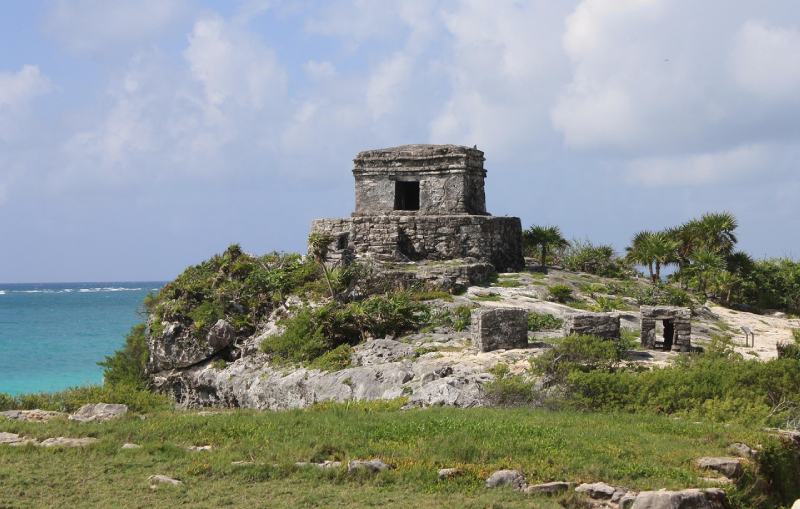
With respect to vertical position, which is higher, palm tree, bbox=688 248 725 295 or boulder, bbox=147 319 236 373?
palm tree, bbox=688 248 725 295

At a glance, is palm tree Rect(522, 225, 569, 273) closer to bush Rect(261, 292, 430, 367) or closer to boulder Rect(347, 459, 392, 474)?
bush Rect(261, 292, 430, 367)

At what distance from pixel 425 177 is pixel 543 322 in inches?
313

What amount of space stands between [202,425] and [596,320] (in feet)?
29.0

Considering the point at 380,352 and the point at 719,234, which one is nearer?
the point at 380,352

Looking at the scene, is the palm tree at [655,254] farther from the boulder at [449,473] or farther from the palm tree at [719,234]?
the boulder at [449,473]

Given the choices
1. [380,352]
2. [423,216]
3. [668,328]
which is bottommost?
[380,352]

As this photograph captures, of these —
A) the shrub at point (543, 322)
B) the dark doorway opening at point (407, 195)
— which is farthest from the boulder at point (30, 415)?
the dark doorway opening at point (407, 195)

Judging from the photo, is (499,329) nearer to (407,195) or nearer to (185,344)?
(185,344)

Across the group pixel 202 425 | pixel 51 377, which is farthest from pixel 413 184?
pixel 51 377

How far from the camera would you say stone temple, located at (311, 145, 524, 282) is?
1066 inches

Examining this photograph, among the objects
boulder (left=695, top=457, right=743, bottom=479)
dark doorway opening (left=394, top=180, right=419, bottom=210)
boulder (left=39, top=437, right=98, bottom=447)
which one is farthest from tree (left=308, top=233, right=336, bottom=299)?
boulder (left=695, top=457, right=743, bottom=479)

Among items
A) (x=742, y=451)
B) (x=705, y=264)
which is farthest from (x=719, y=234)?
(x=742, y=451)

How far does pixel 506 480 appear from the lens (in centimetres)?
1070

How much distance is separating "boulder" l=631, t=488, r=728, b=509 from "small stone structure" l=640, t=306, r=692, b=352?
31.9 ft
